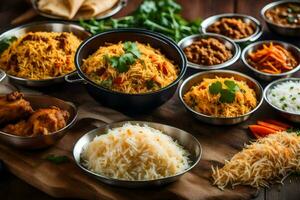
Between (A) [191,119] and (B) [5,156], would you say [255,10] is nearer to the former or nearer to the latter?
(A) [191,119]

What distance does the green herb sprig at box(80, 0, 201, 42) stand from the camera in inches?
287

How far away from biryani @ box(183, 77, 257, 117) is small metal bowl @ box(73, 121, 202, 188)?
50cm

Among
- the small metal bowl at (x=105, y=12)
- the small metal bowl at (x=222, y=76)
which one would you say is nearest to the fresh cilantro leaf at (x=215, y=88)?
the small metal bowl at (x=222, y=76)

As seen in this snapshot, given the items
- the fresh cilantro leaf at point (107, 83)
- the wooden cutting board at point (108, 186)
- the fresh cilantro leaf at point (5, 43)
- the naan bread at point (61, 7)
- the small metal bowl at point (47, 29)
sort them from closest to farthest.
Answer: the wooden cutting board at point (108, 186) → the fresh cilantro leaf at point (107, 83) → the fresh cilantro leaf at point (5, 43) → the small metal bowl at point (47, 29) → the naan bread at point (61, 7)

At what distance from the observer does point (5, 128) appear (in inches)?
218

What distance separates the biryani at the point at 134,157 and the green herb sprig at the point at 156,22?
222 centimetres

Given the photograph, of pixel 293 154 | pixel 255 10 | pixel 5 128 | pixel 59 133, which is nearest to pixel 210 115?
pixel 293 154

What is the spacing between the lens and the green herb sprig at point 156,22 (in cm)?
729

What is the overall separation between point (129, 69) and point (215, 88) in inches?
32.4

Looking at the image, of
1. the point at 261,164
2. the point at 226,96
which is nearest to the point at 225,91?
the point at 226,96

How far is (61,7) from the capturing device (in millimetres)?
7551

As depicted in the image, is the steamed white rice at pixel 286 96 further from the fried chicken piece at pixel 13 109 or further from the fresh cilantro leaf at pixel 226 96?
the fried chicken piece at pixel 13 109

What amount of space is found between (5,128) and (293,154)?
2504 mm

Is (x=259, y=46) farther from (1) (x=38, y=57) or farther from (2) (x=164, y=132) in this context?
(1) (x=38, y=57)
